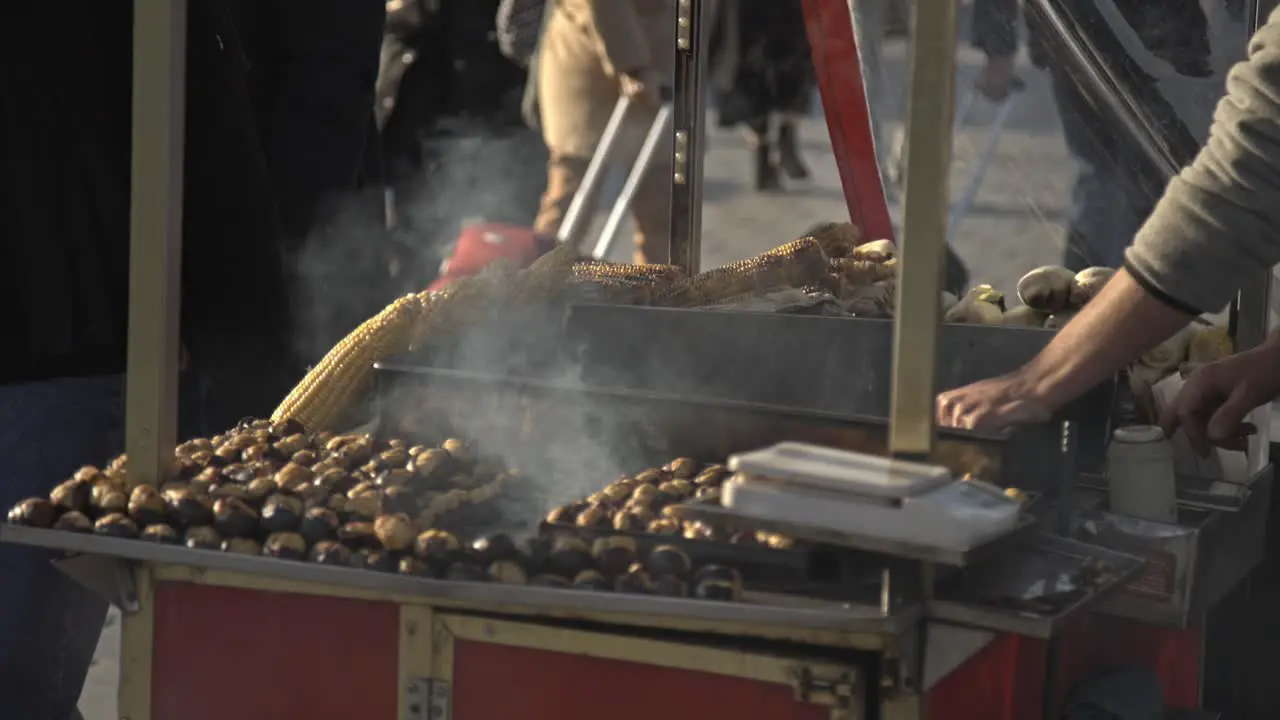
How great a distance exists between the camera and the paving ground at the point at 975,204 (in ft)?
12.9

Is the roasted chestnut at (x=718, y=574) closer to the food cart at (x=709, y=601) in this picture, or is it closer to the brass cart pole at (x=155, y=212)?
the food cart at (x=709, y=601)

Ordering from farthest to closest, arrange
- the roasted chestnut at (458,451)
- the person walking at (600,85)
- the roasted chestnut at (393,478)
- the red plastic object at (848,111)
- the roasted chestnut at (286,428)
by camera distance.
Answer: the person walking at (600,85), the red plastic object at (848,111), the roasted chestnut at (286,428), the roasted chestnut at (458,451), the roasted chestnut at (393,478)

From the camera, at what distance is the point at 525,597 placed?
167 cm

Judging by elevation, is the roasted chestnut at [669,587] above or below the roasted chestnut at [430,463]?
below

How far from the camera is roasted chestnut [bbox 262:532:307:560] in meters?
1.77

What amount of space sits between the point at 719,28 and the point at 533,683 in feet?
23.0

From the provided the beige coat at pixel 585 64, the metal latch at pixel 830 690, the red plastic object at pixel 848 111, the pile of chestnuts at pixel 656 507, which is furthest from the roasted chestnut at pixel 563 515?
the beige coat at pixel 585 64

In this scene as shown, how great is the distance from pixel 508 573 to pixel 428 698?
0.66 ft

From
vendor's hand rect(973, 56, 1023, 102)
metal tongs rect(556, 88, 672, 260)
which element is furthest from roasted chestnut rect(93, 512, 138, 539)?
metal tongs rect(556, 88, 672, 260)

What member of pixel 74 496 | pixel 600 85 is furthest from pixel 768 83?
pixel 74 496

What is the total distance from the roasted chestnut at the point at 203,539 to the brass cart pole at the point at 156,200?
16cm

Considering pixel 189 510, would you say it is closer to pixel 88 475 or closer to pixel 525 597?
pixel 88 475

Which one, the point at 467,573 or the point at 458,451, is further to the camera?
the point at 458,451

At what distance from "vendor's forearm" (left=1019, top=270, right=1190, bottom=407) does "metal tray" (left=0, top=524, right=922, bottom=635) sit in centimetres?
50
